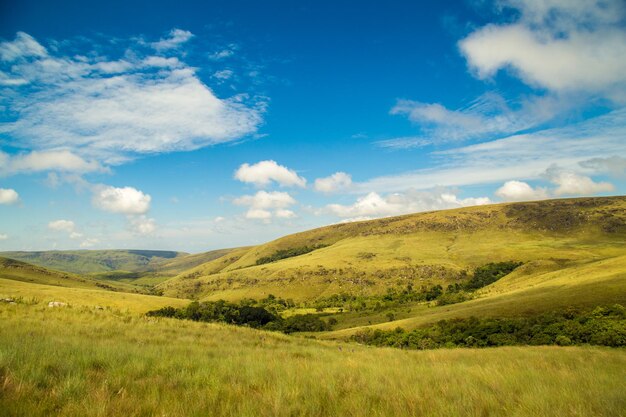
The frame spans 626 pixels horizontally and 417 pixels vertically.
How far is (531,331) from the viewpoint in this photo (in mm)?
39188

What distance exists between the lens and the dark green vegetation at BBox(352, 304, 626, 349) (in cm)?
3275

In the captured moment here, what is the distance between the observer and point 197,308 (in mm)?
87938

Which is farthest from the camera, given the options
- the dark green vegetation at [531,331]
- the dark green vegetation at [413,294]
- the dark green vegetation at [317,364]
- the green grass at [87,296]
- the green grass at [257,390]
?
the dark green vegetation at [413,294]

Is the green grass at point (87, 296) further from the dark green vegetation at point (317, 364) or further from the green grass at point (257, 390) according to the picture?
the green grass at point (257, 390)

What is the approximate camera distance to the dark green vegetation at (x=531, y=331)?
32.8 meters

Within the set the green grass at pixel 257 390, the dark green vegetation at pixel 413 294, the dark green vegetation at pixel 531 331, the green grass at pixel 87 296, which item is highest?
the green grass at pixel 257 390

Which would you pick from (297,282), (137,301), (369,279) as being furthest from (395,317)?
(297,282)

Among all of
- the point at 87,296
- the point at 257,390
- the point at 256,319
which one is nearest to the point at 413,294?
the point at 256,319

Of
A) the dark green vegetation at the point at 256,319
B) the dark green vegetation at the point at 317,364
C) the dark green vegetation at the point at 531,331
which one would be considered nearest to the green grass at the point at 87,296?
the dark green vegetation at the point at 317,364

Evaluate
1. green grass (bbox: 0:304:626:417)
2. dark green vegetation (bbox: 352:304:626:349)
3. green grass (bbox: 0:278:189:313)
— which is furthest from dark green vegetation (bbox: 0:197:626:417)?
green grass (bbox: 0:278:189:313)

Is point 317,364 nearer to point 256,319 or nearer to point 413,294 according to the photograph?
point 256,319

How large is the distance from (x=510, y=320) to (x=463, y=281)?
371 ft

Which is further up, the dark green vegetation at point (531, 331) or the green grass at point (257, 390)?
the green grass at point (257, 390)

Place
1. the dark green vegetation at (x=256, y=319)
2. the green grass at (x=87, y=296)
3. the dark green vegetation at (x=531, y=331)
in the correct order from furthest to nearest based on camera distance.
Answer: the dark green vegetation at (x=256, y=319) → the green grass at (x=87, y=296) → the dark green vegetation at (x=531, y=331)
